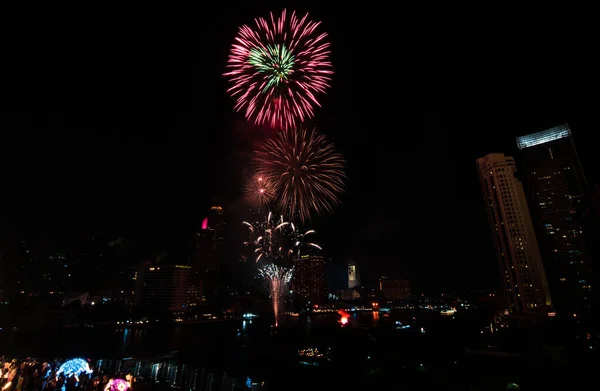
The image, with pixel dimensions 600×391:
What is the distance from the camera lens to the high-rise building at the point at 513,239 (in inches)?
3526

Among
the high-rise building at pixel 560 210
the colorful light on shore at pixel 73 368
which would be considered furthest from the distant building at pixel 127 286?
the high-rise building at pixel 560 210

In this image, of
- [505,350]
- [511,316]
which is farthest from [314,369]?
[511,316]

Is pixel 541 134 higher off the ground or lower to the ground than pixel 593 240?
higher

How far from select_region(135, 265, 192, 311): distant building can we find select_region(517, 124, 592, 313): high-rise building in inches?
6541

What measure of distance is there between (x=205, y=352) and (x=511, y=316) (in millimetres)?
89510

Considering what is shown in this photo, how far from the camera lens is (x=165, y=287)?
167875mm

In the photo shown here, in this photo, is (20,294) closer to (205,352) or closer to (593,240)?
(205,352)

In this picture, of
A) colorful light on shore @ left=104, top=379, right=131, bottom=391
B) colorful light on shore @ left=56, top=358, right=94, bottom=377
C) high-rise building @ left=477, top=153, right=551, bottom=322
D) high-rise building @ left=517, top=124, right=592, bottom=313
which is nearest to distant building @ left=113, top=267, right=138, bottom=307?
high-rise building @ left=477, top=153, right=551, bottom=322

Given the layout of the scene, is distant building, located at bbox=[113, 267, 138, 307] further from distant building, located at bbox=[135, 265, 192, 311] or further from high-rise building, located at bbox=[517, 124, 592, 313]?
high-rise building, located at bbox=[517, 124, 592, 313]

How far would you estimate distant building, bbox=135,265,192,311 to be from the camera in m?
166

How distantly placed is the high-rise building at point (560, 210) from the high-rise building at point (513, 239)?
20.1ft

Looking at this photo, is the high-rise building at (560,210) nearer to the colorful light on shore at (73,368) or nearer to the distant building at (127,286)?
the colorful light on shore at (73,368)

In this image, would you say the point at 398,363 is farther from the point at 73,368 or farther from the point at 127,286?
the point at 127,286

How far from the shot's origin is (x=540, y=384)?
3294 cm
